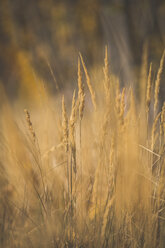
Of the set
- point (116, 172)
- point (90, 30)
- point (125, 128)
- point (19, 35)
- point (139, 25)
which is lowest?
point (116, 172)

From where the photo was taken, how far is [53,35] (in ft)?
7.54

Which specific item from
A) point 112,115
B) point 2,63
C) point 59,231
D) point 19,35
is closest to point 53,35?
point 19,35

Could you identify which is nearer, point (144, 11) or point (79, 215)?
point (79, 215)

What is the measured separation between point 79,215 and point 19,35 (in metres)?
2.96

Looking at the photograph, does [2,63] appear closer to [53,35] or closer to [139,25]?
[53,35]

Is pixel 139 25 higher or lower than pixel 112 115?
higher

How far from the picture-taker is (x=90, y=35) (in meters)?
2.09

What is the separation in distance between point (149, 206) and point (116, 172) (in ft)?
0.43

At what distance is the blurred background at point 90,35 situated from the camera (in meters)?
1.32

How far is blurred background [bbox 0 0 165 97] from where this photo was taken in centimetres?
132

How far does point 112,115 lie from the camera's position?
616mm

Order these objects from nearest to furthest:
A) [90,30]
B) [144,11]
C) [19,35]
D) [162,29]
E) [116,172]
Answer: [116,172], [144,11], [162,29], [90,30], [19,35]

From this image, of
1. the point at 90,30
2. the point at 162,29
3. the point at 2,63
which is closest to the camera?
the point at 162,29

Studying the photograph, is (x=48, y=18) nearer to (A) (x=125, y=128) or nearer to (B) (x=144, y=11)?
(B) (x=144, y=11)
